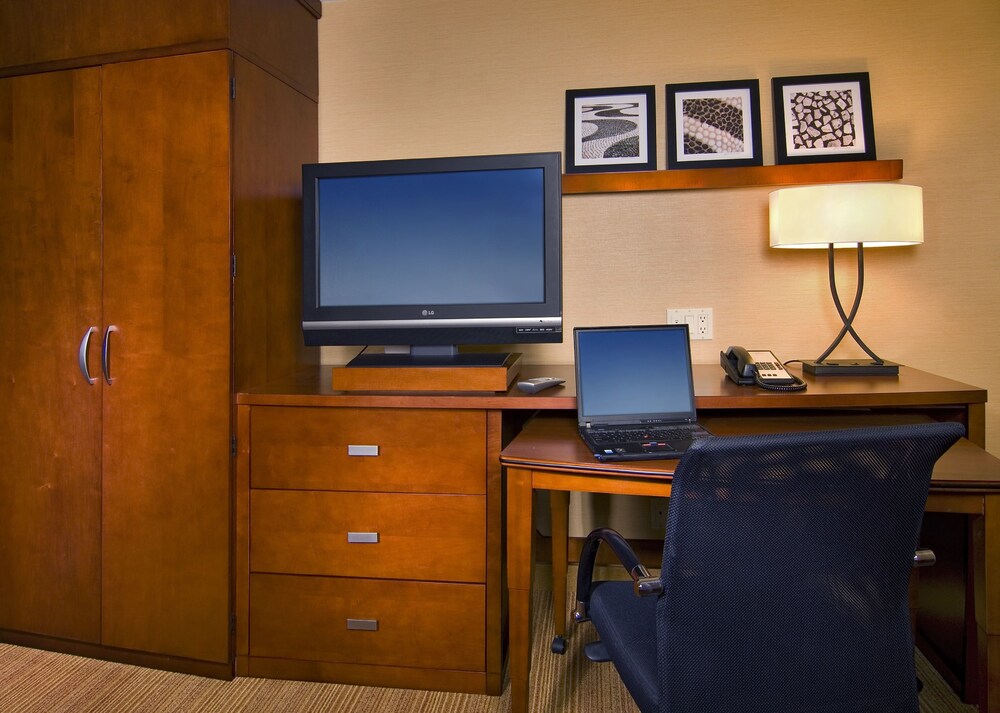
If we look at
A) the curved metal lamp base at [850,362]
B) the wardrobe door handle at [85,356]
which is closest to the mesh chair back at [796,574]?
the curved metal lamp base at [850,362]

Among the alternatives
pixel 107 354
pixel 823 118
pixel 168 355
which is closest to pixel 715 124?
pixel 823 118

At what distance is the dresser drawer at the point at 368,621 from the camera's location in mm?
1785

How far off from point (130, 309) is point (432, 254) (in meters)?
0.89

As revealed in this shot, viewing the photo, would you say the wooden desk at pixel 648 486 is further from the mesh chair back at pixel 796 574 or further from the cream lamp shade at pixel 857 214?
the cream lamp shade at pixel 857 214

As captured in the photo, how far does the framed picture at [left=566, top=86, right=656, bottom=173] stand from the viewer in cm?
233

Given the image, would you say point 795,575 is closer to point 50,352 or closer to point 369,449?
point 369,449

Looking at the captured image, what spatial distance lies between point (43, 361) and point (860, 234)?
247 centimetres

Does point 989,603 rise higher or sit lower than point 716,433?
lower

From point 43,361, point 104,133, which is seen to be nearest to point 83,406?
point 43,361

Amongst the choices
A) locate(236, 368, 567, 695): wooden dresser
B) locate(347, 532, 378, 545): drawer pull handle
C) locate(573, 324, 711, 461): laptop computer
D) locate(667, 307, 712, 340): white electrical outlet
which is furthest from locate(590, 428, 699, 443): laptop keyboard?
locate(667, 307, 712, 340): white electrical outlet

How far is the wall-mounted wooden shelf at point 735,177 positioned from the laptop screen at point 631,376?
759mm

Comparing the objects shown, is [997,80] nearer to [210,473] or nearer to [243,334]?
[243,334]

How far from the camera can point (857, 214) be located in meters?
1.92

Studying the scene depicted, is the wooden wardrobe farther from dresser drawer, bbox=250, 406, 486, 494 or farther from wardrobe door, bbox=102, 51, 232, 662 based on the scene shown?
dresser drawer, bbox=250, 406, 486, 494
